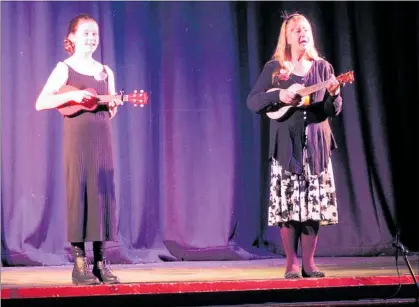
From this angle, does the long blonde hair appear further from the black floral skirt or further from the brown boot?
the brown boot

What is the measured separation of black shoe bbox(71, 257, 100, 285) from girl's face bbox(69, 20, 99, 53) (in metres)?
1.10

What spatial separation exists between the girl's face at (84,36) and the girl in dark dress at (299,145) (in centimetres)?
94

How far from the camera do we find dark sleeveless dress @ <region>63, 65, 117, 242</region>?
11.7 ft

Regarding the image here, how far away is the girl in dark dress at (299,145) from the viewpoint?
3.76 metres

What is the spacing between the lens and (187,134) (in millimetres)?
5109

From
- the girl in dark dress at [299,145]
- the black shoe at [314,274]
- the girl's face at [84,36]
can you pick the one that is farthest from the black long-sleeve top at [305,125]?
the girl's face at [84,36]

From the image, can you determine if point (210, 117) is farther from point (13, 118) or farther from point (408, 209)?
point (408, 209)

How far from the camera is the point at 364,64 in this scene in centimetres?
539

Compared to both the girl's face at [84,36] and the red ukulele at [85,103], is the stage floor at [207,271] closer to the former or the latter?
the red ukulele at [85,103]

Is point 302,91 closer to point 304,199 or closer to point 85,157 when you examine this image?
point 304,199

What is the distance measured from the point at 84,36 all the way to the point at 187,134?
1610mm

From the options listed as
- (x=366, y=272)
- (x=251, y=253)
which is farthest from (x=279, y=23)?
(x=366, y=272)

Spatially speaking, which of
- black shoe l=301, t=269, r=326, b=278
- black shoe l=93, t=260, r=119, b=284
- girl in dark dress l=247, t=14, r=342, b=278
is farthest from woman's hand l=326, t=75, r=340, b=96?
black shoe l=93, t=260, r=119, b=284

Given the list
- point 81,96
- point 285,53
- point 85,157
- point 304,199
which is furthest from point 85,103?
point 304,199
